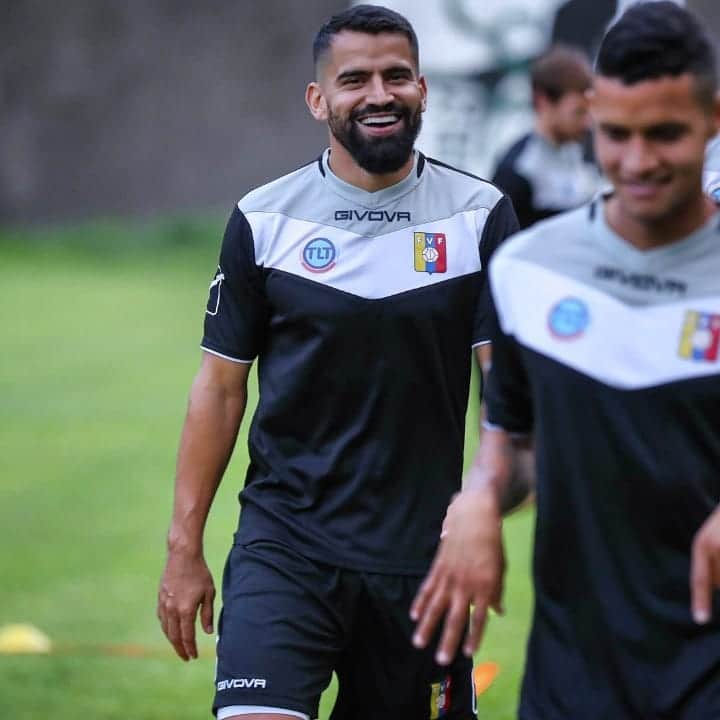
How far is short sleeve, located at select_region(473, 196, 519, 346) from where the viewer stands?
188 inches

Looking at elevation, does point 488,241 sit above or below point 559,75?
below

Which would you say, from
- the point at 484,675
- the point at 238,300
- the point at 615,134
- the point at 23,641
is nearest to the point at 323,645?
the point at 238,300

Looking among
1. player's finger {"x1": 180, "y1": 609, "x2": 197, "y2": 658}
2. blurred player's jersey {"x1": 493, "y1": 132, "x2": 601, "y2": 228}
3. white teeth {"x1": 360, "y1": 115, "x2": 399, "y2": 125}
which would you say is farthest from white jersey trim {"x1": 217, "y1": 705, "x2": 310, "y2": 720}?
blurred player's jersey {"x1": 493, "y1": 132, "x2": 601, "y2": 228}

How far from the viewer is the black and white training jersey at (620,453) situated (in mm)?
3434

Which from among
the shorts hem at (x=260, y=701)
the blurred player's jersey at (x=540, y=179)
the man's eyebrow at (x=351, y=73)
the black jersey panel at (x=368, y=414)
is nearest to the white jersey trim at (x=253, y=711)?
the shorts hem at (x=260, y=701)

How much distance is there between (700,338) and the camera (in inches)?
136

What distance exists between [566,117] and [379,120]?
5.91 meters

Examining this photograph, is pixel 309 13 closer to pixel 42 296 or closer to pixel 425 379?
pixel 42 296

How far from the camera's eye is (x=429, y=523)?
4793mm

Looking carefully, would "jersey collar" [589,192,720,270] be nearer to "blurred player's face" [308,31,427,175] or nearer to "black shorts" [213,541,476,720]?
→ "blurred player's face" [308,31,427,175]

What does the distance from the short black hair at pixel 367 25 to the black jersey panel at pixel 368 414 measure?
687 mm

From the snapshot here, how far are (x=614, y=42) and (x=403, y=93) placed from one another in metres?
1.45

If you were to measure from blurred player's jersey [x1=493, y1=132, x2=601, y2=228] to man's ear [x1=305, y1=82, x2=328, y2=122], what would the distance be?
5.36 metres

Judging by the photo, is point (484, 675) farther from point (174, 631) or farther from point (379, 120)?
point (379, 120)
